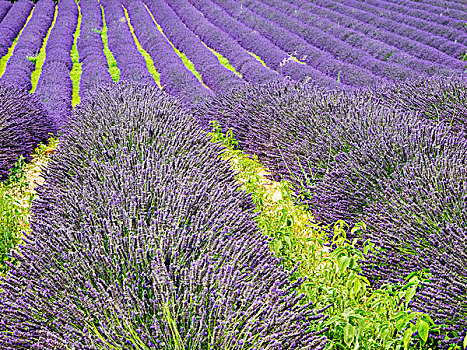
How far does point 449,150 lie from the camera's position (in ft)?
11.1

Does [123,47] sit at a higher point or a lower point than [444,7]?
lower

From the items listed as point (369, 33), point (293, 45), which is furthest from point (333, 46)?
point (369, 33)

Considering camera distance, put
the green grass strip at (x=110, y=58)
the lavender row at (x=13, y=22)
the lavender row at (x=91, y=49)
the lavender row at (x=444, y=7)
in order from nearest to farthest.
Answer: the lavender row at (x=91, y=49) < the green grass strip at (x=110, y=58) < the lavender row at (x=13, y=22) < the lavender row at (x=444, y=7)

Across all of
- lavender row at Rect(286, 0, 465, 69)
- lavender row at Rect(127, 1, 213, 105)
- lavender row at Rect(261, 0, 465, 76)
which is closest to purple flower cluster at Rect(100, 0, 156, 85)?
lavender row at Rect(127, 1, 213, 105)

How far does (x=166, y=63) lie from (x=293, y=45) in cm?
303

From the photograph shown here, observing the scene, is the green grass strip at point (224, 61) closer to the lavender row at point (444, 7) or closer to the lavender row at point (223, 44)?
the lavender row at point (223, 44)

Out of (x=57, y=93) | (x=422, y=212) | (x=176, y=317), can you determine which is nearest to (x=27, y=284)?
(x=176, y=317)

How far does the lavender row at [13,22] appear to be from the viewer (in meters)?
10.0

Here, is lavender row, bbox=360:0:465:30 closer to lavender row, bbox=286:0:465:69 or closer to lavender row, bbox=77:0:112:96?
lavender row, bbox=286:0:465:69

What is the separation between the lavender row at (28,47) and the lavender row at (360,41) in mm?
6426

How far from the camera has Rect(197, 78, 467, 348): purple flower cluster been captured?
2.42 meters

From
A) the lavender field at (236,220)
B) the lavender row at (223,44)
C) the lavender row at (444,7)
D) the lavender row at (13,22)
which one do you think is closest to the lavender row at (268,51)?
the lavender row at (223,44)

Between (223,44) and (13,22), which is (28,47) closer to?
(13,22)

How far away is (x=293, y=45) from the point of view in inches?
381
